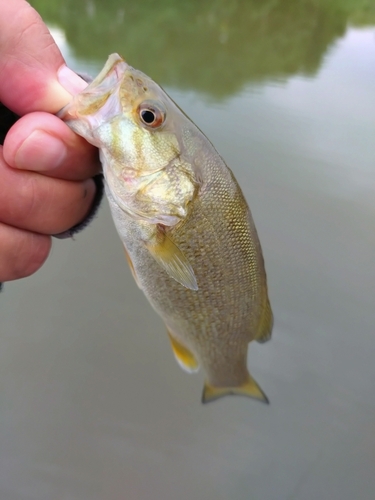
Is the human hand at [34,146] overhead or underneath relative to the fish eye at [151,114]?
underneath

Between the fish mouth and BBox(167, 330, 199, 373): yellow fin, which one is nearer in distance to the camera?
the fish mouth

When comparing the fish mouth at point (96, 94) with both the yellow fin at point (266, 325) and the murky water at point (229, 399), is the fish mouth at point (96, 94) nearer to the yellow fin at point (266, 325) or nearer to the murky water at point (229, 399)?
the yellow fin at point (266, 325)

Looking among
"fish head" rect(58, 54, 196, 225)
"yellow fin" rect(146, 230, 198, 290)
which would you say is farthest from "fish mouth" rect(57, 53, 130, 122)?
"yellow fin" rect(146, 230, 198, 290)

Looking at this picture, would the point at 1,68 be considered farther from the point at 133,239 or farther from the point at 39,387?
the point at 39,387

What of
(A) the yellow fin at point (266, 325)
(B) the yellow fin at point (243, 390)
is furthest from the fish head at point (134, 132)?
(B) the yellow fin at point (243, 390)

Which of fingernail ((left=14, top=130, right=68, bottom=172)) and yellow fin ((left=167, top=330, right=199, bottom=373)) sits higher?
fingernail ((left=14, top=130, right=68, bottom=172))

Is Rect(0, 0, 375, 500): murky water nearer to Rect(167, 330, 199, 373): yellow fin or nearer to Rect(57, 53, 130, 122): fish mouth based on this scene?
Rect(167, 330, 199, 373): yellow fin
